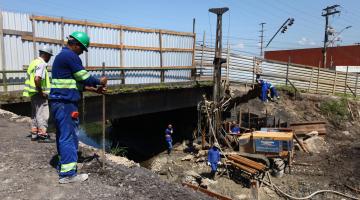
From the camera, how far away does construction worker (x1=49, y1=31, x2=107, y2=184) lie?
4281mm

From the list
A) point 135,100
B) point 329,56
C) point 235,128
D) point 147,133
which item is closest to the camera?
point 135,100

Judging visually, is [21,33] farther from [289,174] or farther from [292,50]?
[292,50]

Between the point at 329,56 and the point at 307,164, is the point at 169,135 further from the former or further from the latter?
the point at 329,56

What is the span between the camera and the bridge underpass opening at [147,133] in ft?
64.4

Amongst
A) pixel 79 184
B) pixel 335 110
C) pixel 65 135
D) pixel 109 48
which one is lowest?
pixel 335 110

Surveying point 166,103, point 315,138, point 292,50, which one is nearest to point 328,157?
point 315,138

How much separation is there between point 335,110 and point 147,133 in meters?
11.5

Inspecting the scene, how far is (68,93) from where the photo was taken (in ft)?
14.2

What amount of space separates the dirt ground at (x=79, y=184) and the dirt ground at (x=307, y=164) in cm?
706

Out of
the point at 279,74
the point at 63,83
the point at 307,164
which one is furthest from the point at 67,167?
the point at 279,74

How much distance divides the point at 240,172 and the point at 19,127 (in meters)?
8.23

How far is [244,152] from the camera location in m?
14.3

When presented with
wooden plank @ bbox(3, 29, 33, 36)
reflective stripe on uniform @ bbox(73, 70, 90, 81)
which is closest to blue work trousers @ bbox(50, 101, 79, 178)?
reflective stripe on uniform @ bbox(73, 70, 90, 81)

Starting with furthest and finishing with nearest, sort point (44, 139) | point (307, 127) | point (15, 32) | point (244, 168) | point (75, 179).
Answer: point (307, 127)
point (244, 168)
point (15, 32)
point (44, 139)
point (75, 179)
